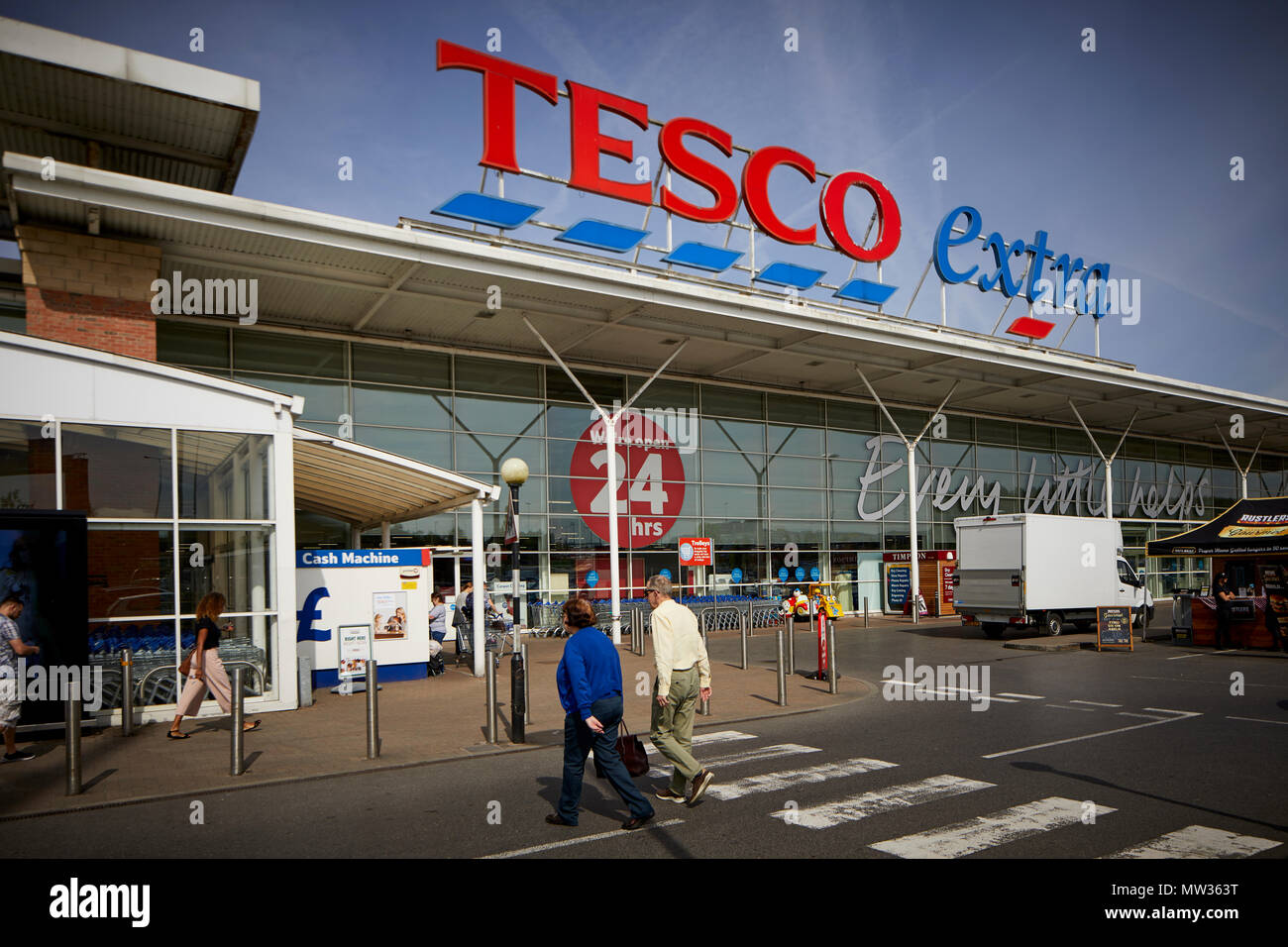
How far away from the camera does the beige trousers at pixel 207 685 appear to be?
10609 millimetres

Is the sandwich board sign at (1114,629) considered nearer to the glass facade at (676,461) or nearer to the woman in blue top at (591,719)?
the glass facade at (676,461)

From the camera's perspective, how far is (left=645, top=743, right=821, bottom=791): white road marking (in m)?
8.71

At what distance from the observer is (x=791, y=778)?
812 centimetres

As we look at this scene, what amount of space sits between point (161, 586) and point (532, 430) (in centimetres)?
1525

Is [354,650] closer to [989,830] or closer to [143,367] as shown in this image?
[143,367]

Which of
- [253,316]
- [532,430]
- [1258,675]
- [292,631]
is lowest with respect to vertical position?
[1258,675]

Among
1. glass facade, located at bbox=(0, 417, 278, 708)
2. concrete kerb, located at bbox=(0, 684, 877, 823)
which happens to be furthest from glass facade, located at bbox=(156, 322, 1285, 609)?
concrete kerb, located at bbox=(0, 684, 877, 823)

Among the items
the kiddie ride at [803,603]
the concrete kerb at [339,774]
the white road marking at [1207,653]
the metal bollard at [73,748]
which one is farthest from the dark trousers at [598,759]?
the kiddie ride at [803,603]

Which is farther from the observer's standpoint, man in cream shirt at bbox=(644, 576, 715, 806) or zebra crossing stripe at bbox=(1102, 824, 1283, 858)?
man in cream shirt at bbox=(644, 576, 715, 806)

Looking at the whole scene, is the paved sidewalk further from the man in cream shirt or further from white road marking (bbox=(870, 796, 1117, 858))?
white road marking (bbox=(870, 796, 1117, 858))

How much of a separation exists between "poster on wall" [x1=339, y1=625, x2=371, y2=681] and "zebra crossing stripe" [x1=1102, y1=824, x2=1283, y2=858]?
11.7 meters
